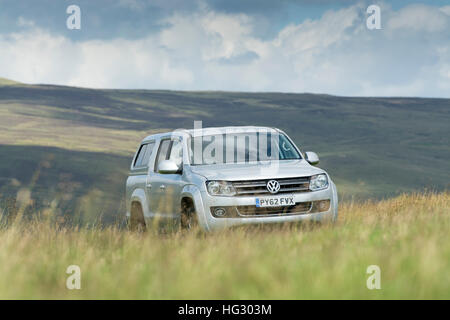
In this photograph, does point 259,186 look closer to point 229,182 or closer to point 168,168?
point 229,182

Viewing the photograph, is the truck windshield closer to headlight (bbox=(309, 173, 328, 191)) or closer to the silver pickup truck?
the silver pickup truck

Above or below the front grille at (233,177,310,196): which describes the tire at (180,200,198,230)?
below

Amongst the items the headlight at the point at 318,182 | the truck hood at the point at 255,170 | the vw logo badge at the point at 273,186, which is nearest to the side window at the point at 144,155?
the truck hood at the point at 255,170

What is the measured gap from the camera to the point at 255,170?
959cm

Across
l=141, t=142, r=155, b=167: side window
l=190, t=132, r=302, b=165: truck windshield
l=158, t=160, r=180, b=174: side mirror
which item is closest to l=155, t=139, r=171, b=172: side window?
l=141, t=142, r=155, b=167: side window

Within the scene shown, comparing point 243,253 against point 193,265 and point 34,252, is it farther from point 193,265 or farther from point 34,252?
point 34,252

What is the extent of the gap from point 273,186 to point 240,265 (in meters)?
3.23

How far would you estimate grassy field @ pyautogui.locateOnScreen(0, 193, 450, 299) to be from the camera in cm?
539

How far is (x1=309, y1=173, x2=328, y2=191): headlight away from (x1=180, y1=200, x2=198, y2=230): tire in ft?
5.02

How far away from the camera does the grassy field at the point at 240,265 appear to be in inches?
212

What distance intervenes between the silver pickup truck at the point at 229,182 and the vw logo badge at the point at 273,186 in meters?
0.01

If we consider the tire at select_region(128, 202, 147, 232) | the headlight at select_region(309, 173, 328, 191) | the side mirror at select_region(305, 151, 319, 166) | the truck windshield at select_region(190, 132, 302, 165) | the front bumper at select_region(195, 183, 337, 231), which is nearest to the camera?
the front bumper at select_region(195, 183, 337, 231)

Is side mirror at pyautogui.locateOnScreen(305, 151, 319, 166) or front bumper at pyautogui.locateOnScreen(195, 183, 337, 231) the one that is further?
side mirror at pyautogui.locateOnScreen(305, 151, 319, 166)
